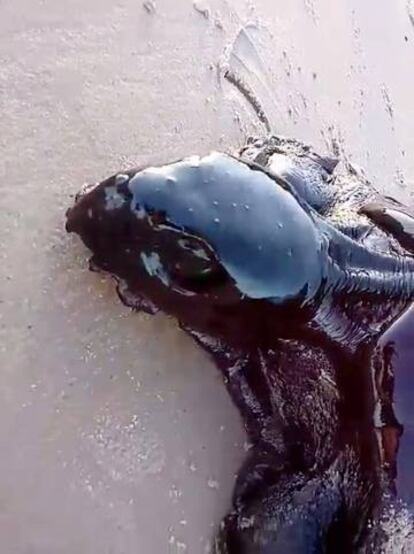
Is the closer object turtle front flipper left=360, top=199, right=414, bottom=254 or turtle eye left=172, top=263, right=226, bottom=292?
turtle eye left=172, top=263, right=226, bottom=292

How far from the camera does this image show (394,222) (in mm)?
1747

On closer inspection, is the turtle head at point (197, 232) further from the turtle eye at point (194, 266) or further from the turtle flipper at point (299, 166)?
the turtle flipper at point (299, 166)

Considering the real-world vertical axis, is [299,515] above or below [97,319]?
below

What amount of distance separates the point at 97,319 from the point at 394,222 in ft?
1.66

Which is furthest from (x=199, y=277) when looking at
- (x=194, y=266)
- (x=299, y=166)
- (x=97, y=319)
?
(x=299, y=166)

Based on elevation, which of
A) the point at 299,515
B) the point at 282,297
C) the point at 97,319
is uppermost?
the point at 282,297

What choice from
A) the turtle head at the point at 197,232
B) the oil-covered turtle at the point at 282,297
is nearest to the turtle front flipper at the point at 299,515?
the oil-covered turtle at the point at 282,297

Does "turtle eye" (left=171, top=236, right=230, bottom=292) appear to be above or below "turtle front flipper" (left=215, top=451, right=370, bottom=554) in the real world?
above

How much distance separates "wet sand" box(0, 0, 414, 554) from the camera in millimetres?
1414

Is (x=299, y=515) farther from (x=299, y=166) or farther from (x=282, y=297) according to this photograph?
(x=299, y=166)

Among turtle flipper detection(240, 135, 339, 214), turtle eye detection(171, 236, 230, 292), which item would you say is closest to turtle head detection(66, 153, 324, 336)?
turtle eye detection(171, 236, 230, 292)

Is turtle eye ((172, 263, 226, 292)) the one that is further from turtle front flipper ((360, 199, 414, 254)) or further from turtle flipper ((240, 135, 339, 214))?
turtle front flipper ((360, 199, 414, 254))

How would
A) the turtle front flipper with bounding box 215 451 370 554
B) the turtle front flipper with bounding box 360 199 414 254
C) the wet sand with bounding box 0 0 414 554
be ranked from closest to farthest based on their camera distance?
the wet sand with bounding box 0 0 414 554 → the turtle front flipper with bounding box 215 451 370 554 → the turtle front flipper with bounding box 360 199 414 254

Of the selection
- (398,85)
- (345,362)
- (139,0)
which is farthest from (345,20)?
(345,362)
